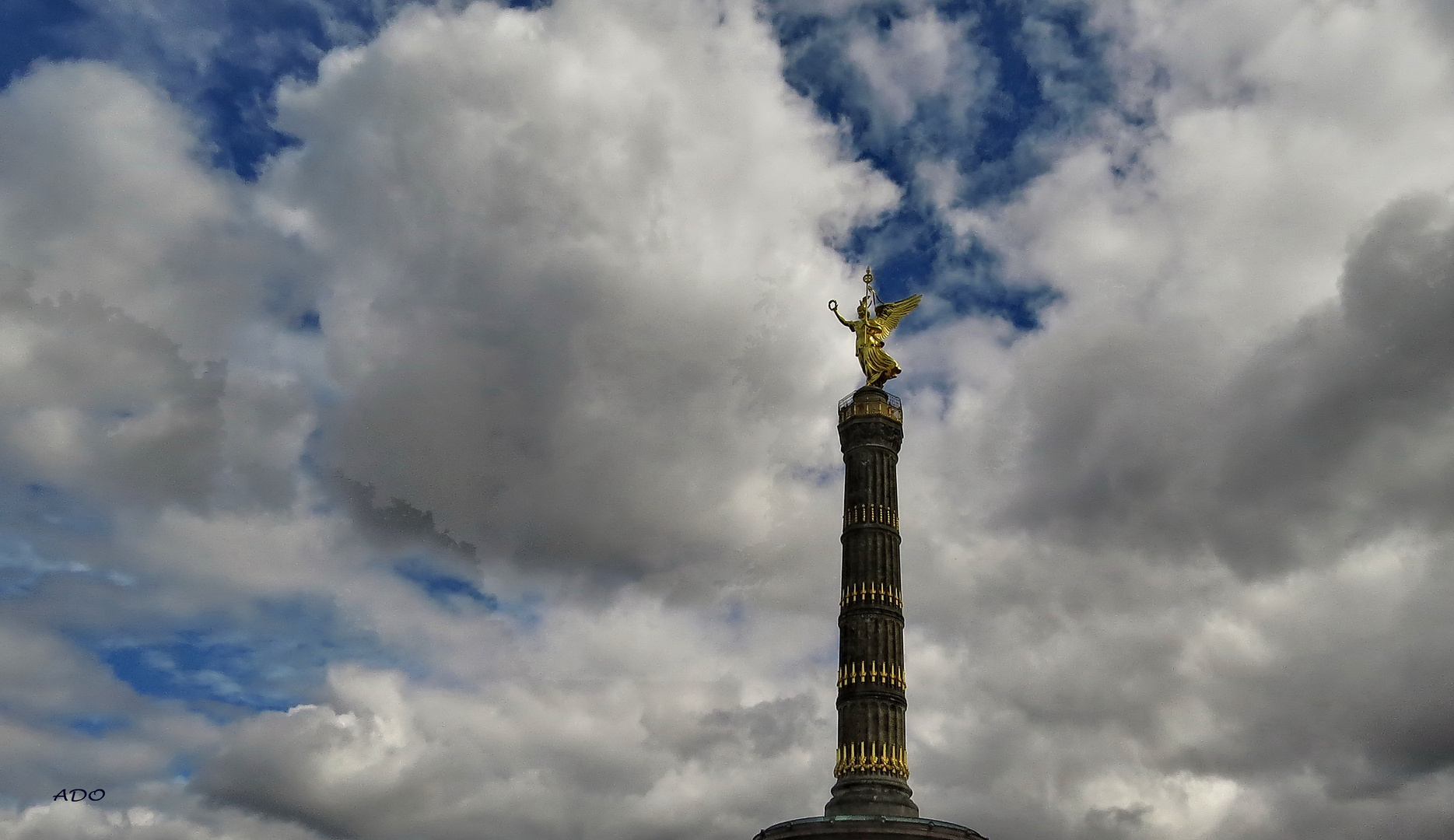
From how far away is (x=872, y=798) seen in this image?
5631 centimetres

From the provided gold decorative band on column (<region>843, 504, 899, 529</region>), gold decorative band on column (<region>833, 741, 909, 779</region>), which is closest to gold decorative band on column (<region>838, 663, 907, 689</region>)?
gold decorative band on column (<region>833, 741, 909, 779</region>)

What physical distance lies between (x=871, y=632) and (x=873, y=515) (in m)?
7.08

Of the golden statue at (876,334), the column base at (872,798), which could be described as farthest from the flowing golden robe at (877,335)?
the column base at (872,798)

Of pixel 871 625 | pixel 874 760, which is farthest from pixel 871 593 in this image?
pixel 874 760

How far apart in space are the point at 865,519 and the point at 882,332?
13.1 meters

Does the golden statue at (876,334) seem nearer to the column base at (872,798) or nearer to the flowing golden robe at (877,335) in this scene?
the flowing golden robe at (877,335)

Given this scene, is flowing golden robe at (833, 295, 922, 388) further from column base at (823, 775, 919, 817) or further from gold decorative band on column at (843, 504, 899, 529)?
column base at (823, 775, 919, 817)

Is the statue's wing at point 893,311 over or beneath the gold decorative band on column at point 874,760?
over

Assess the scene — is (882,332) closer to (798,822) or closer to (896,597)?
(896,597)

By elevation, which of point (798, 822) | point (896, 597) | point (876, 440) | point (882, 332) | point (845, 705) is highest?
point (882, 332)

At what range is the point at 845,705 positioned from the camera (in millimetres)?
60188

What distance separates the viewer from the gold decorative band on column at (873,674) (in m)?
60.1

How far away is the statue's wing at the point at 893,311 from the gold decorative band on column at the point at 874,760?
2631 centimetres

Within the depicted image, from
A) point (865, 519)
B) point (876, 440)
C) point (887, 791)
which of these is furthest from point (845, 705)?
point (876, 440)
